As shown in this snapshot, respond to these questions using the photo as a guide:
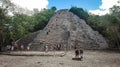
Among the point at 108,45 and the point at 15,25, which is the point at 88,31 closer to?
the point at 108,45

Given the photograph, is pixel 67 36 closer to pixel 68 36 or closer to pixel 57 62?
pixel 68 36

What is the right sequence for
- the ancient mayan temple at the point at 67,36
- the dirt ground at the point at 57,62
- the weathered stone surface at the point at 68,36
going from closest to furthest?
the dirt ground at the point at 57,62 < the ancient mayan temple at the point at 67,36 < the weathered stone surface at the point at 68,36

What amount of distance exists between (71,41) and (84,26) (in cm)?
923

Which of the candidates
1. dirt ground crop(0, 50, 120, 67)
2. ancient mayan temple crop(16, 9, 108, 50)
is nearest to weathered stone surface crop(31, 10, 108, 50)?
ancient mayan temple crop(16, 9, 108, 50)

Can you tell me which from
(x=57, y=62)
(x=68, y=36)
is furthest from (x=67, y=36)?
(x=57, y=62)

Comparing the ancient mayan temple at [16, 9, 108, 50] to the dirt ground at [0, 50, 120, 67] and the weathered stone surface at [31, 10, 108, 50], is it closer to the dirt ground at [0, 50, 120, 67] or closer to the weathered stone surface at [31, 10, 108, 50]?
the weathered stone surface at [31, 10, 108, 50]

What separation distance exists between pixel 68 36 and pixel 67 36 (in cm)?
24

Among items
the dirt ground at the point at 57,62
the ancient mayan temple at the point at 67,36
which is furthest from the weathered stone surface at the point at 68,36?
the dirt ground at the point at 57,62

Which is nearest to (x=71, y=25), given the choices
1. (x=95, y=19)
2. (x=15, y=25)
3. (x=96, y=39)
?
(x=96, y=39)

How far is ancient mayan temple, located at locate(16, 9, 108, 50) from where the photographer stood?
43.6 meters

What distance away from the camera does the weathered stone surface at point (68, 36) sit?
4372 centimetres

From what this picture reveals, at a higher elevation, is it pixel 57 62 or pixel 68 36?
pixel 68 36

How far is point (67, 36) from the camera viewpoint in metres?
44.6

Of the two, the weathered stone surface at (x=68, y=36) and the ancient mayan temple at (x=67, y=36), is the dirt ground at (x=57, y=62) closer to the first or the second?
the ancient mayan temple at (x=67, y=36)
